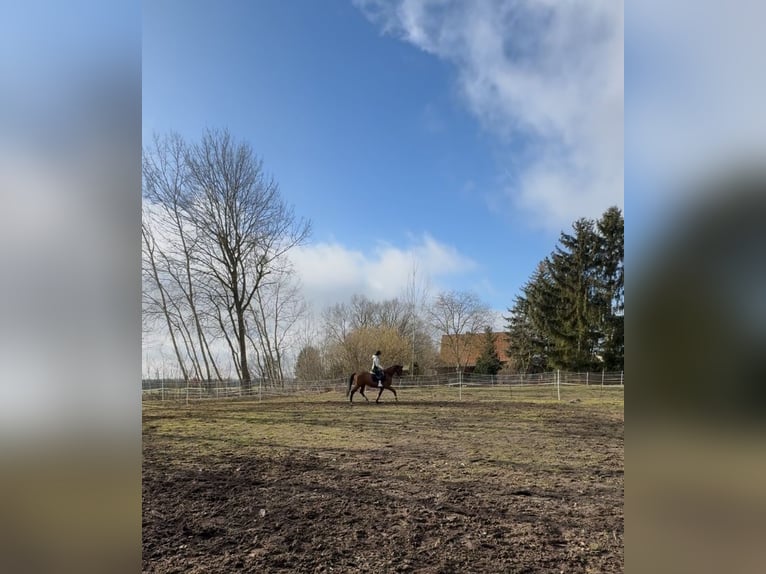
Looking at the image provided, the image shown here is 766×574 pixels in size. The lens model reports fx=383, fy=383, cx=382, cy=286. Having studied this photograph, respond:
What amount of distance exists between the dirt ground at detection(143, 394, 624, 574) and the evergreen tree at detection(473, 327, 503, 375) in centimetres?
1322

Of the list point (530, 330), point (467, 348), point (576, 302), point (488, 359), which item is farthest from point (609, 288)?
point (467, 348)

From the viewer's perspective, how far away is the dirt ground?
2.42 metres

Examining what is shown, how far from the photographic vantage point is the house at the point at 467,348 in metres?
21.1

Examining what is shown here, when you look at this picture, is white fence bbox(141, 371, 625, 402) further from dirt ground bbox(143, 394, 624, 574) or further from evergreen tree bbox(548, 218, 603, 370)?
dirt ground bbox(143, 394, 624, 574)

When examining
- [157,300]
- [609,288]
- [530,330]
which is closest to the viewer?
[157,300]

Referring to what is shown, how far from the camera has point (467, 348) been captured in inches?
842

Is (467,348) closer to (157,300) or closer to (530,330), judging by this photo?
(530,330)

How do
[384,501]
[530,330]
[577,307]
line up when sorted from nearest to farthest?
[384,501]
[577,307]
[530,330]

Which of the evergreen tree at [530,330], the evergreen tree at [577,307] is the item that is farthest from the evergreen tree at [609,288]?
the evergreen tree at [530,330]

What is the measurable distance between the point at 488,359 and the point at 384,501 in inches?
698

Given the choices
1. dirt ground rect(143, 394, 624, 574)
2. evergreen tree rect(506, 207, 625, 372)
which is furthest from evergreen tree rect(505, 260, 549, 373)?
dirt ground rect(143, 394, 624, 574)

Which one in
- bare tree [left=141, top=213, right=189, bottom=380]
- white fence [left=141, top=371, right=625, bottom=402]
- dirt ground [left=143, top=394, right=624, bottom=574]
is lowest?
white fence [left=141, top=371, right=625, bottom=402]

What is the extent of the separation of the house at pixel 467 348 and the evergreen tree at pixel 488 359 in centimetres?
27
